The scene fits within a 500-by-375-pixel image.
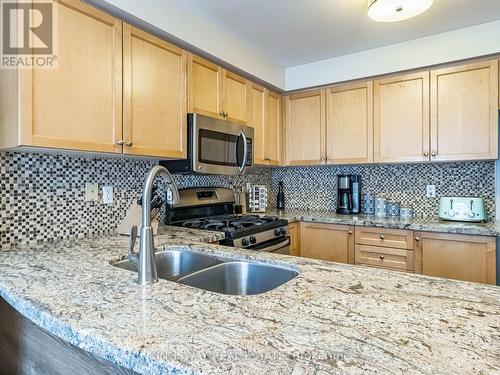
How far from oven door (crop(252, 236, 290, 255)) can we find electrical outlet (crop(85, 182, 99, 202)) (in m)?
1.12

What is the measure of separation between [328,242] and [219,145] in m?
1.31

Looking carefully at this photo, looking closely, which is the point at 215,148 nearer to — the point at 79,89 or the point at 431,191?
the point at 79,89

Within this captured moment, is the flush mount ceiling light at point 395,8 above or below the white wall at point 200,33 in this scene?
below

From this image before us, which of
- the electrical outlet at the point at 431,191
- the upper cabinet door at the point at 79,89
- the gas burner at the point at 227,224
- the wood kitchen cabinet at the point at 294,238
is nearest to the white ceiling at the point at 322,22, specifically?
the upper cabinet door at the point at 79,89

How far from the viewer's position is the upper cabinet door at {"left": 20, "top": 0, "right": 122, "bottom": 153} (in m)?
1.39

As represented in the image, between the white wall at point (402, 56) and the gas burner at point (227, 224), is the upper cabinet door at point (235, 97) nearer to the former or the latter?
the white wall at point (402, 56)

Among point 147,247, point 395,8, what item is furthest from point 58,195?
point 395,8

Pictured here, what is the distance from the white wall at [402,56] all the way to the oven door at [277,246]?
Answer: 1.60m

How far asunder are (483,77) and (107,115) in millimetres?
2738

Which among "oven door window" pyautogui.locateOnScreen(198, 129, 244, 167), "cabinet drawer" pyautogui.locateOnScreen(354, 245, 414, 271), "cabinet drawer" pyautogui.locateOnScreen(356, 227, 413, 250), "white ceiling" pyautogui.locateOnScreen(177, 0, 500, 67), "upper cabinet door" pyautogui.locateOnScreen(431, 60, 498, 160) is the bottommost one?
"cabinet drawer" pyautogui.locateOnScreen(354, 245, 414, 271)

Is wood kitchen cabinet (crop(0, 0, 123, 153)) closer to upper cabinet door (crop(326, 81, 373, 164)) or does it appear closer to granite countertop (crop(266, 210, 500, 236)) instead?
granite countertop (crop(266, 210, 500, 236))

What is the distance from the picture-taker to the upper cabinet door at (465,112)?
238cm

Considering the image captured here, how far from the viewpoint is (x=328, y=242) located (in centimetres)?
278

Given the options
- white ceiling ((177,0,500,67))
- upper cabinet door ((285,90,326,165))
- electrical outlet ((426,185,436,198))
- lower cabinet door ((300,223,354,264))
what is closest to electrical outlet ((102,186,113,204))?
white ceiling ((177,0,500,67))
